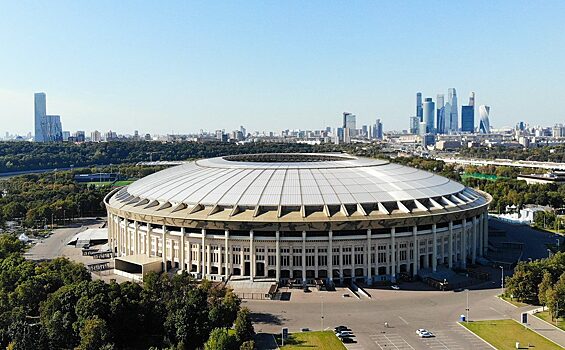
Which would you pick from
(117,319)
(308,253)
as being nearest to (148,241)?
(308,253)

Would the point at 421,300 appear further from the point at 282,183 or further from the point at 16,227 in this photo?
the point at 16,227

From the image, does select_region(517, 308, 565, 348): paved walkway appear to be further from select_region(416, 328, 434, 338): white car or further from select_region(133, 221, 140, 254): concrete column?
select_region(133, 221, 140, 254): concrete column

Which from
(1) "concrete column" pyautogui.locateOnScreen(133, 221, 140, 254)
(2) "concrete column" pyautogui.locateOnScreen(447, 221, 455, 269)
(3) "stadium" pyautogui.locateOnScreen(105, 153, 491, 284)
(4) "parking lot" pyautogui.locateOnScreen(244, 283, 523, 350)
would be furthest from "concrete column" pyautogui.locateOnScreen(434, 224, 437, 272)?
(1) "concrete column" pyautogui.locateOnScreen(133, 221, 140, 254)

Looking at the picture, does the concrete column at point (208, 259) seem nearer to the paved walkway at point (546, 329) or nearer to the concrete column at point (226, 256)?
the concrete column at point (226, 256)

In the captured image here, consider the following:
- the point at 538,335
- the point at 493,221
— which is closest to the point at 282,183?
the point at 538,335

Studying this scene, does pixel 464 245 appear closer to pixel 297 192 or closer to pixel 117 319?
pixel 297 192

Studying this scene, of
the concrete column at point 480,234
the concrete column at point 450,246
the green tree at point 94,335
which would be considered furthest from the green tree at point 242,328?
the concrete column at point 480,234
